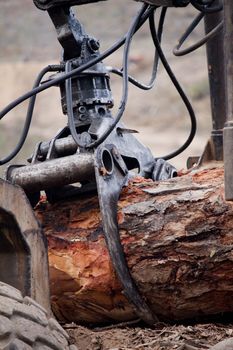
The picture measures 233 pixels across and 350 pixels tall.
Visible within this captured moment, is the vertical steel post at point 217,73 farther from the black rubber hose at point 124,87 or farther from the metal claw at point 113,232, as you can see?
the metal claw at point 113,232

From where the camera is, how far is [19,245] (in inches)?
94.6

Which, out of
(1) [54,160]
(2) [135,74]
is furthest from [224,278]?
(2) [135,74]

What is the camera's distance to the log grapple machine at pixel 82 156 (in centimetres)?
241

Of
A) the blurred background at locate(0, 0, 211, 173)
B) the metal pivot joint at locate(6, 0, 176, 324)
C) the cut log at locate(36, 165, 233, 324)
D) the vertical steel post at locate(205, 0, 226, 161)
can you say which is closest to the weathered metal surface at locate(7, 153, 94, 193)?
the metal pivot joint at locate(6, 0, 176, 324)

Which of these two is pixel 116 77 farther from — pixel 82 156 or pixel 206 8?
pixel 82 156

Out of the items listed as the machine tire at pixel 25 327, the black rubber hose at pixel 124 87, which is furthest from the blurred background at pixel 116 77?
the machine tire at pixel 25 327

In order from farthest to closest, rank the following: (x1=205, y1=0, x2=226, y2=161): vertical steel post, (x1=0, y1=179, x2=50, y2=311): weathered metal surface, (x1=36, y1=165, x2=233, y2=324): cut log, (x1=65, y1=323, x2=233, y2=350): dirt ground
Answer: (x1=205, y1=0, x2=226, y2=161): vertical steel post → (x1=36, y1=165, x2=233, y2=324): cut log → (x1=65, y1=323, x2=233, y2=350): dirt ground → (x1=0, y1=179, x2=50, y2=311): weathered metal surface

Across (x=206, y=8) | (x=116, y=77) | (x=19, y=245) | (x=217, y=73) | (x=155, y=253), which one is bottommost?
(x=116, y=77)

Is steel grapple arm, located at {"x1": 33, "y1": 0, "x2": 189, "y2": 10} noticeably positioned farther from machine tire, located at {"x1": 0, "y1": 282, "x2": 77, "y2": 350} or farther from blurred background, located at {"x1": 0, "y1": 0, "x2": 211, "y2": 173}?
blurred background, located at {"x1": 0, "y1": 0, "x2": 211, "y2": 173}

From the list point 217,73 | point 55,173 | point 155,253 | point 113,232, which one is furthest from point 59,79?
point 217,73

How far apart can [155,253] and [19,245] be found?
0.51m

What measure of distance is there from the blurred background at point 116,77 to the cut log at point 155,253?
8.91 meters

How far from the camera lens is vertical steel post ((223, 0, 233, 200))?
7.77ft

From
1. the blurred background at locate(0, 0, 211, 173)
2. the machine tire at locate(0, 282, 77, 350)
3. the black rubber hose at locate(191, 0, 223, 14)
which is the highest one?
the black rubber hose at locate(191, 0, 223, 14)
